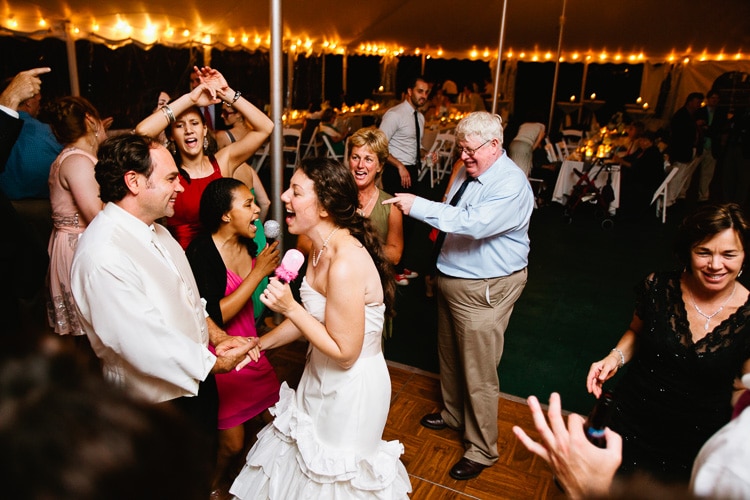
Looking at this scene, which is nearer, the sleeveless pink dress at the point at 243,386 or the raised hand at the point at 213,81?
the sleeveless pink dress at the point at 243,386

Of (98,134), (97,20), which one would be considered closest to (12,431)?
(98,134)

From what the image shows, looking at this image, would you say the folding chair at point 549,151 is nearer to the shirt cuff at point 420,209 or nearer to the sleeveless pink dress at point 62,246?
the shirt cuff at point 420,209

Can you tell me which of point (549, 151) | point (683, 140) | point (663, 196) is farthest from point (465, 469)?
point (549, 151)

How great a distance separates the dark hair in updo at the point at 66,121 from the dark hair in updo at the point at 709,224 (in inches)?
103

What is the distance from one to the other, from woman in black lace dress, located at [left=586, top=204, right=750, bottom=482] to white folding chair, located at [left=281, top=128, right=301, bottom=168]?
6.77m

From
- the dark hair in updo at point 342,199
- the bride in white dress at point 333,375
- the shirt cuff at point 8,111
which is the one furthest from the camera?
the shirt cuff at point 8,111

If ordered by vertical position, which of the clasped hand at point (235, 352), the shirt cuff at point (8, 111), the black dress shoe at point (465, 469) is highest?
the shirt cuff at point (8, 111)

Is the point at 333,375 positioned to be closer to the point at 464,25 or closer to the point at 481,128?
the point at 481,128

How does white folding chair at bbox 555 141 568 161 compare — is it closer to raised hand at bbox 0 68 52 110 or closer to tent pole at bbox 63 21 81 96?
tent pole at bbox 63 21 81 96

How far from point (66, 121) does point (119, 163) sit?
126 centimetres

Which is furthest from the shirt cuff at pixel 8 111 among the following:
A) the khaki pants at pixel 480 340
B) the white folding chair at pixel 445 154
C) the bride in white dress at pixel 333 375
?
the white folding chair at pixel 445 154

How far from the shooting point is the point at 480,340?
238cm

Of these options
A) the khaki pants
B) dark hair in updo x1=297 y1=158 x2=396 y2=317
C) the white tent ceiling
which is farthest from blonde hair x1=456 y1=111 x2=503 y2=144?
the white tent ceiling

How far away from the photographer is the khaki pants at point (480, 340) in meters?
2.37
